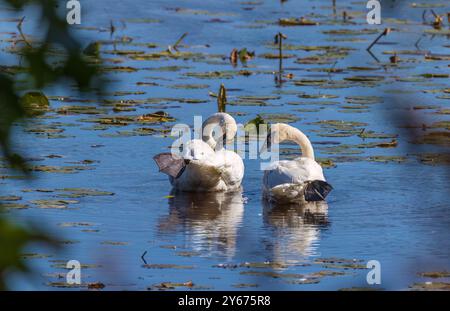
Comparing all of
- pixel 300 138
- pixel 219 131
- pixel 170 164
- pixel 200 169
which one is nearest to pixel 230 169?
pixel 200 169

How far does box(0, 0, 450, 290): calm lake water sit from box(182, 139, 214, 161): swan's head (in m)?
0.31

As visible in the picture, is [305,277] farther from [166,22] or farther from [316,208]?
[166,22]

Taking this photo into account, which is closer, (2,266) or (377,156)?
(2,266)

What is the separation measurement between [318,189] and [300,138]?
2.23ft

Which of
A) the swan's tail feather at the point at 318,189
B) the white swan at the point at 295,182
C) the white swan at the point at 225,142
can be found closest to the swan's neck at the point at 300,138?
the white swan at the point at 295,182

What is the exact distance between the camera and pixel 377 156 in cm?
860

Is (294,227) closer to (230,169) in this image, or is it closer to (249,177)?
(230,169)

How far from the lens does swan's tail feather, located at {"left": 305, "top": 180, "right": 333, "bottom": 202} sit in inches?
290

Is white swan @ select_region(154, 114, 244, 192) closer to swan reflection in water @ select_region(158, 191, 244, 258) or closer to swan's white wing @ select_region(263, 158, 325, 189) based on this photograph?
swan reflection in water @ select_region(158, 191, 244, 258)

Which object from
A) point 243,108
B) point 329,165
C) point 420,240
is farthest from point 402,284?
point 243,108

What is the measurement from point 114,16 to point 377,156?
8642 mm

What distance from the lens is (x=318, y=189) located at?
24.2ft

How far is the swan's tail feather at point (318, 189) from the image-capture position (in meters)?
7.37

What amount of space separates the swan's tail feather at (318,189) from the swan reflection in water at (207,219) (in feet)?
1.70
